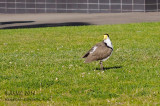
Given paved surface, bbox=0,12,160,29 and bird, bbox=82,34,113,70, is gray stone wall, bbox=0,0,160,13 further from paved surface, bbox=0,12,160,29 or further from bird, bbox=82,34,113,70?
bird, bbox=82,34,113,70

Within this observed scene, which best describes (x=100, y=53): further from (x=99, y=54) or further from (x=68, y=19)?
(x=68, y=19)

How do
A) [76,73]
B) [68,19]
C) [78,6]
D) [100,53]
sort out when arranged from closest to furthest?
[100,53]
[76,73]
[68,19]
[78,6]

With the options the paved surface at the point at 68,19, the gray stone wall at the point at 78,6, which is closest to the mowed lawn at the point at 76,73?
the paved surface at the point at 68,19

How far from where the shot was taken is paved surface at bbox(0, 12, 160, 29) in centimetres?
2405

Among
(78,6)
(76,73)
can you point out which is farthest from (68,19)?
(76,73)

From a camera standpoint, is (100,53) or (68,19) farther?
(68,19)

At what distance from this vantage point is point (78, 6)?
29.9 meters

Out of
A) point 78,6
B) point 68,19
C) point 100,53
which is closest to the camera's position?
point 100,53

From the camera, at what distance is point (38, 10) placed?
3078cm

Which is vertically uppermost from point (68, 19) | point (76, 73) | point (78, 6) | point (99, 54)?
point (78, 6)

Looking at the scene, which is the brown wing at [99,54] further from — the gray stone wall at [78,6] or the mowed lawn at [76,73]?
the gray stone wall at [78,6]

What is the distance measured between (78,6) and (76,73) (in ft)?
66.4

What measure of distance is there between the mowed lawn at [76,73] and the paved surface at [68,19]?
6405mm

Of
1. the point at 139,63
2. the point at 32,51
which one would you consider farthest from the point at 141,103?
the point at 32,51
